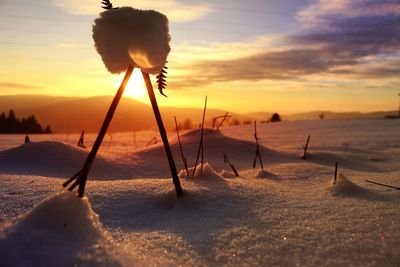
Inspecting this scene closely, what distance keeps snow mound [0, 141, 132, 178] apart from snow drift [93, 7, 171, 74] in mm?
1689

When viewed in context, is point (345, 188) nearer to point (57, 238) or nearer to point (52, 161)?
point (57, 238)

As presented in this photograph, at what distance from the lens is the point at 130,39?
1327mm

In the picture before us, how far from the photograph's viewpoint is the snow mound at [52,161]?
116 inches

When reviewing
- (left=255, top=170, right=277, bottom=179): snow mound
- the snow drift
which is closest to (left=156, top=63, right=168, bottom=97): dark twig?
the snow drift

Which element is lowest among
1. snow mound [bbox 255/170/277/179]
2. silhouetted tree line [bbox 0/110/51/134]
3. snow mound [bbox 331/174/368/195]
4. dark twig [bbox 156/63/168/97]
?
silhouetted tree line [bbox 0/110/51/134]

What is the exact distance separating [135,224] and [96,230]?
338 mm

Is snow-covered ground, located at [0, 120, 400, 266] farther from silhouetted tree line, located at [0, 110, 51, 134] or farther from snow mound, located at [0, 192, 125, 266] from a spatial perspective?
silhouetted tree line, located at [0, 110, 51, 134]

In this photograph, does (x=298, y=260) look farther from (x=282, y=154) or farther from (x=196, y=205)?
(x=282, y=154)

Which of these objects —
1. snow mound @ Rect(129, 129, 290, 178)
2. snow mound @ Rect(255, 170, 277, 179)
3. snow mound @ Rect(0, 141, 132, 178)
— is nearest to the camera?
snow mound @ Rect(255, 170, 277, 179)

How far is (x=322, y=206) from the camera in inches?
63.7

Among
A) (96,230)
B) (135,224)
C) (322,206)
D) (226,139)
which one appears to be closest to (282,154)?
(226,139)

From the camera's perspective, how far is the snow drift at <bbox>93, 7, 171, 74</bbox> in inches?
52.2

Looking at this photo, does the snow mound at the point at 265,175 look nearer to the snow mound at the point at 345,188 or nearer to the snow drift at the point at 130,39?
the snow mound at the point at 345,188

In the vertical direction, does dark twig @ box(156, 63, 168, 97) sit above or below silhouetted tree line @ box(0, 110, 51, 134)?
above
